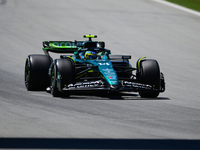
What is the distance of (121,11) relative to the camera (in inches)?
1261

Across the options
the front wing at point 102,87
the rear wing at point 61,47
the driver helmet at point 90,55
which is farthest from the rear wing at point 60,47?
the front wing at point 102,87

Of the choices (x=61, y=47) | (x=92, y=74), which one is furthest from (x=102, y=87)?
(x=61, y=47)

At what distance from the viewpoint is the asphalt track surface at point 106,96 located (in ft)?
23.1

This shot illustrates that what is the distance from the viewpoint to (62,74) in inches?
432

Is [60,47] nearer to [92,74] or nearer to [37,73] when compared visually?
[37,73]

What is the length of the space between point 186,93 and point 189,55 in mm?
9484

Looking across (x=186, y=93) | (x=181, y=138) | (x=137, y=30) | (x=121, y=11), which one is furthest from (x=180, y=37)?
(x=181, y=138)

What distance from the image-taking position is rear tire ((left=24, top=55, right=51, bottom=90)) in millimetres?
12430

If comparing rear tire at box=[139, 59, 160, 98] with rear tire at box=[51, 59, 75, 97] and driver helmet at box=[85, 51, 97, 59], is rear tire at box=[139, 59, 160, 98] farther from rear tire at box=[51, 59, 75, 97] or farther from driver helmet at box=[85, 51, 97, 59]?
rear tire at box=[51, 59, 75, 97]

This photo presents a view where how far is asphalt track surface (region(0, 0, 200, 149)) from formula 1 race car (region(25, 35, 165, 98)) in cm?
33

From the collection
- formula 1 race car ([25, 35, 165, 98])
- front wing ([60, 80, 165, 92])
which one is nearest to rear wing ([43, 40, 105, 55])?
formula 1 race car ([25, 35, 165, 98])

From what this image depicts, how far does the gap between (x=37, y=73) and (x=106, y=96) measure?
2.12m

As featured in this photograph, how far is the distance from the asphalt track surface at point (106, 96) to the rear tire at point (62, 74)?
0.34 m

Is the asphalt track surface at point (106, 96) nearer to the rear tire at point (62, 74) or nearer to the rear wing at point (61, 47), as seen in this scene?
the rear tire at point (62, 74)
